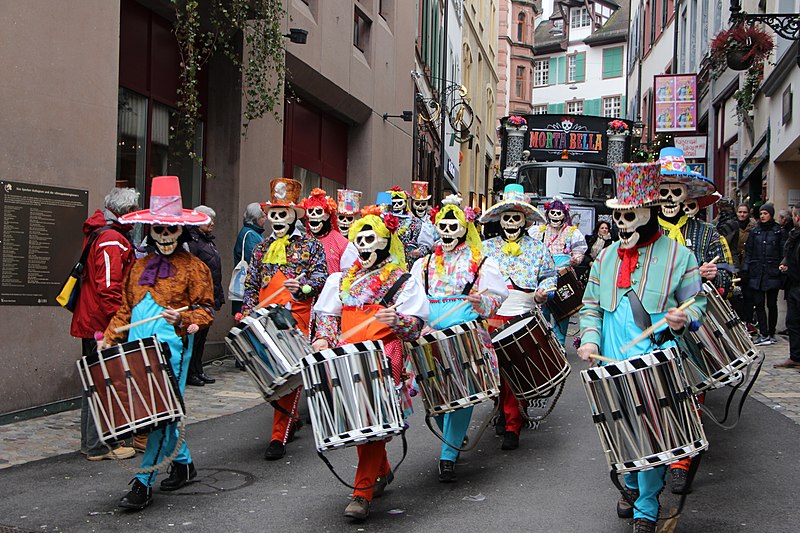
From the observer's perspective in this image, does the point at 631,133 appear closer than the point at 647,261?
No

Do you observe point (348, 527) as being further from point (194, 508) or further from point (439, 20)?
point (439, 20)

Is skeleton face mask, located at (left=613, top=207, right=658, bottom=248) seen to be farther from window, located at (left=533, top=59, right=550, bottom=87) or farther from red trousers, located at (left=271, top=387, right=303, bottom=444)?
window, located at (left=533, top=59, right=550, bottom=87)

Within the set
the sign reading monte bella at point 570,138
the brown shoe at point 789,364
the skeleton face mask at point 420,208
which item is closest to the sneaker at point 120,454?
the skeleton face mask at point 420,208

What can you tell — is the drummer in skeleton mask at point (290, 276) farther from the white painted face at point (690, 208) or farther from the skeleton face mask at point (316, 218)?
the white painted face at point (690, 208)

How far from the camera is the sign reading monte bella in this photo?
23.1 m

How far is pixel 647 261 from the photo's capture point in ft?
18.7

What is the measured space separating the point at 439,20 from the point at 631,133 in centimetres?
1070

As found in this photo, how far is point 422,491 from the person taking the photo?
22.1 feet

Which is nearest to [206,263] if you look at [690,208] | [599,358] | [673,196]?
[690,208]

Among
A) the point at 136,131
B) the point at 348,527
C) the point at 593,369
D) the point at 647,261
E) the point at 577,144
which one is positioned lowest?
the point at 348,527

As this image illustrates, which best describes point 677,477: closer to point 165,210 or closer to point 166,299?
point 166,299

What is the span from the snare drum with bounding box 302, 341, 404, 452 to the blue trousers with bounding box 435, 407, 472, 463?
1.35 m

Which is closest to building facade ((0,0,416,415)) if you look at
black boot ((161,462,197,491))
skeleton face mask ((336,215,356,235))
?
skeleton face mask ((336,215,356,235))

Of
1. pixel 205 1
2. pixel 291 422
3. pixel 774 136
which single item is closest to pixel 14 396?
pixel 291 422
